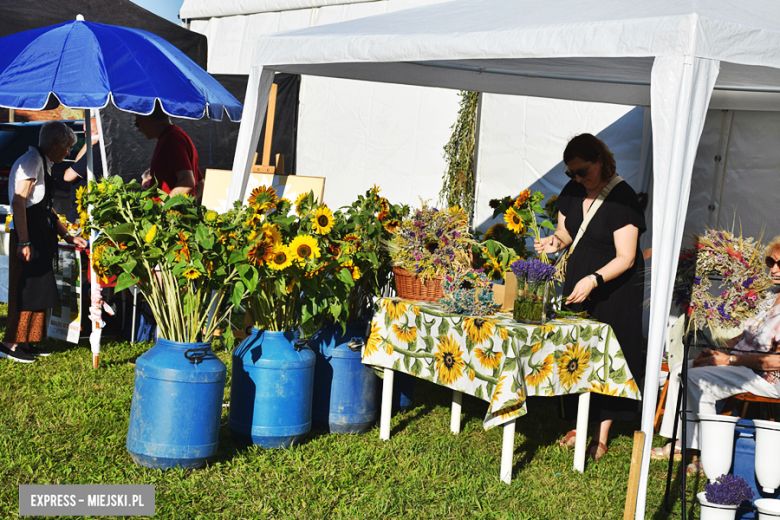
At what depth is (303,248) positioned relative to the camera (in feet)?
9.66

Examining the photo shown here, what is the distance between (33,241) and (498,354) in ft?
10.0

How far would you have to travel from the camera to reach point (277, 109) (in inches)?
310

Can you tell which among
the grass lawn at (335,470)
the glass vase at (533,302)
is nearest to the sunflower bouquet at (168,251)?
the grass lawn at (335,470)

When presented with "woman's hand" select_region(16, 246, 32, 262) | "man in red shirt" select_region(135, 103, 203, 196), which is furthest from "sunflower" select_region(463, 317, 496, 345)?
"woman's hand" select_region(16, 246, 32, 262)

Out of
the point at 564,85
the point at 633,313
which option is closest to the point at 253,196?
the point at 633,313

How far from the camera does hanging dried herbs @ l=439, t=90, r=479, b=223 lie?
20.0 ft

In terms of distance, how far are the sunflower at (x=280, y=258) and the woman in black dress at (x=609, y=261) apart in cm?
123

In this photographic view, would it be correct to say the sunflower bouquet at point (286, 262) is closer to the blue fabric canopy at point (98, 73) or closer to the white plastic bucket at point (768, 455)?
the blue fabric canopy at point (98, 73)

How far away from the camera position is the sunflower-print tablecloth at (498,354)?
9.15 ft

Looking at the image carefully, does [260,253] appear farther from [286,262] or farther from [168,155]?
[168,155]

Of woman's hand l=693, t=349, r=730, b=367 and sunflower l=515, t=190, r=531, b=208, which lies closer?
woman's hand l=693, t=349, r=730, b=367

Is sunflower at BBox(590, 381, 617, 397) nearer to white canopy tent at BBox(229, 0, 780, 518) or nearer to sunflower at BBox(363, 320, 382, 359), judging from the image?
white canopy tent at BBox(229, 0, 780, 518)

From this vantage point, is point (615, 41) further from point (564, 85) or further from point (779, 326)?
point (564, 85)

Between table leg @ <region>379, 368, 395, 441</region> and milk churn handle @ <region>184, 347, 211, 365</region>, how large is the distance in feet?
3.07
